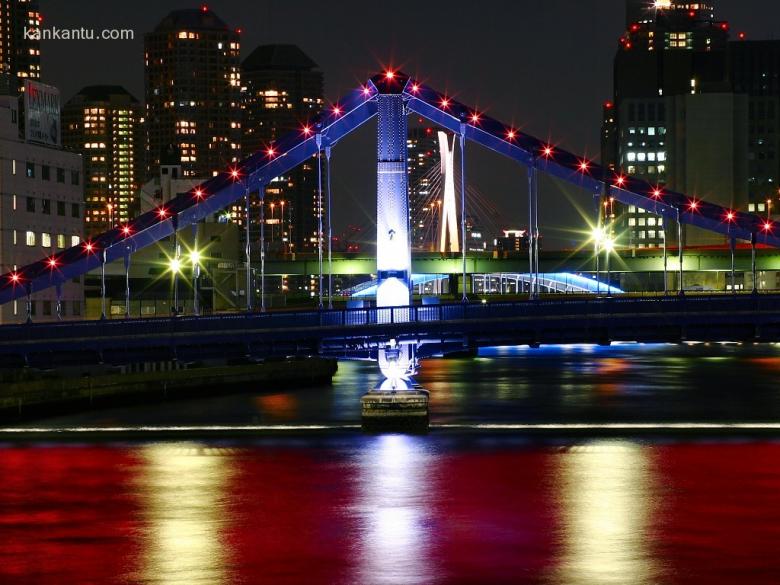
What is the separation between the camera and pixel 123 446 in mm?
62375

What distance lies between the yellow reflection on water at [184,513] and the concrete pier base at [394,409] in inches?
222

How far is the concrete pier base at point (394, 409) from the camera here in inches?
2410

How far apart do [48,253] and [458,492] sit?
6459 cm

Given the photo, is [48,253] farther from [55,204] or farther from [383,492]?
[383,492]

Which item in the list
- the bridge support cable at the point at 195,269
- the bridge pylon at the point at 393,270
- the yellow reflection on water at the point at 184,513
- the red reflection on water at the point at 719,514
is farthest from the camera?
the bridge support cable at the point at 195,269

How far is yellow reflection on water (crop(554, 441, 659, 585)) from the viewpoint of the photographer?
1323 inches

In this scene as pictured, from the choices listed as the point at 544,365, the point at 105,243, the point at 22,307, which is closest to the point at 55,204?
the point at 22,307

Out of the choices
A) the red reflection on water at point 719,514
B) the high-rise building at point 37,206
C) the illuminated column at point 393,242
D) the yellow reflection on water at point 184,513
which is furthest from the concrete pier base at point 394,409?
the high-rise building at point 37,206

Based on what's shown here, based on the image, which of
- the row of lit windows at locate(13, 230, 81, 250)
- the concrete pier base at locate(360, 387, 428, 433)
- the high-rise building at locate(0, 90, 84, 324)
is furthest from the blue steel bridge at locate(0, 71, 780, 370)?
the row of lit windows at locate(13, 230, 81, 250)

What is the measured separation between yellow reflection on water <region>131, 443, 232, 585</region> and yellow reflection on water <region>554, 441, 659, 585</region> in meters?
7.78

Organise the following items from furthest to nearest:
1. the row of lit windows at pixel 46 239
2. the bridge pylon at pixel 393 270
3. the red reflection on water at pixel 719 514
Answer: the row of lit windows at pixel 46 239 < the bridge pylon at pixel 393 270 < the red reflection on water at pixel 719 514

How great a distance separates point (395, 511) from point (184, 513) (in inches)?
226

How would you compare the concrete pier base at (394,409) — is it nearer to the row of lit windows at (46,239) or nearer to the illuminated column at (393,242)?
the illuminated column at (393,242)

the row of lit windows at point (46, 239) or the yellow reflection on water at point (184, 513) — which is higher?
the row of lit windows at point (46, 239)
